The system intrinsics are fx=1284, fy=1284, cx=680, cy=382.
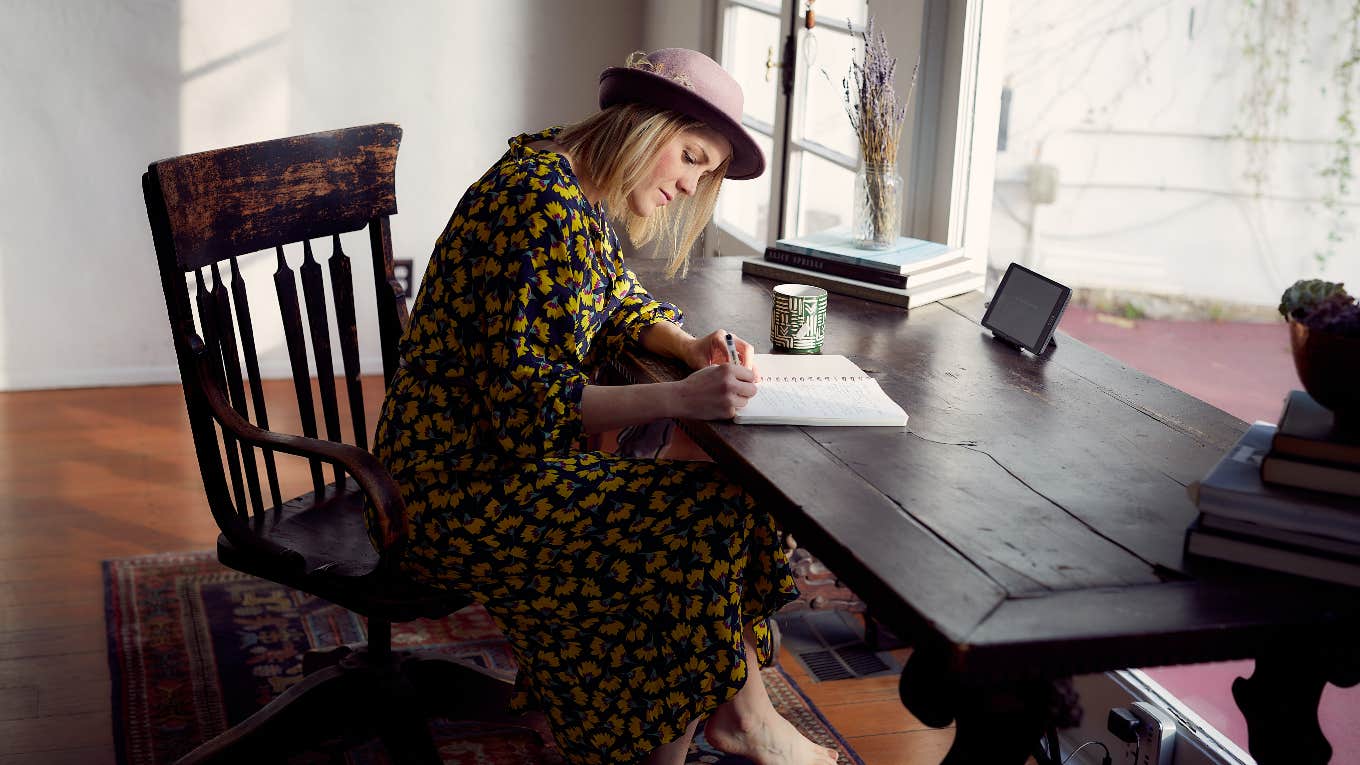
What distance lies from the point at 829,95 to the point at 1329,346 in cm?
197

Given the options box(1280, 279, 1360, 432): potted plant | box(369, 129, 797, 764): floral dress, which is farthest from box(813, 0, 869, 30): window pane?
box(1280, 279, 1360, 432): potted plant

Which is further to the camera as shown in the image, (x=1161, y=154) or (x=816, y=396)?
(x=1161, y=154)

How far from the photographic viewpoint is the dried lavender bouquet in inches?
88.8

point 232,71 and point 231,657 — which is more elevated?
point 232,71

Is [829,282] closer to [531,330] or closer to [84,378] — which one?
[531,330]

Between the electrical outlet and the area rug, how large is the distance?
459 millimetres

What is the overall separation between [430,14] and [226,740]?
270 cm

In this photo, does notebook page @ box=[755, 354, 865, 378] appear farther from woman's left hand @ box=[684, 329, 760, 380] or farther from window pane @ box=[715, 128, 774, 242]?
window pane @ box=[715, 128, 774, 242]

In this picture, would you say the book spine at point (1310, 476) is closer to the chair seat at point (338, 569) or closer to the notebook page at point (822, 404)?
the notebook page at point (822, 404)

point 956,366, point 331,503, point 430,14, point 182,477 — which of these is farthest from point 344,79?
point 956,366

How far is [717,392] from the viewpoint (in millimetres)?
1602

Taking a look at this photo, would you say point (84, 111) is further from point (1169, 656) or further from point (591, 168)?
point (1169, 656)

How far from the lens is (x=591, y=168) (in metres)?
1.87

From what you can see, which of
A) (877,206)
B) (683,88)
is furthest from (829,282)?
(683,88)
